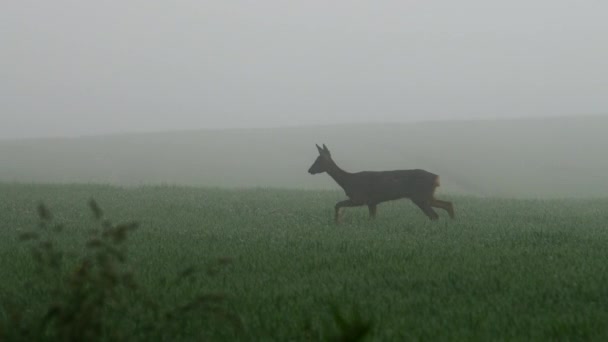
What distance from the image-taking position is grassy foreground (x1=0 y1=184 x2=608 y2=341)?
292 inches

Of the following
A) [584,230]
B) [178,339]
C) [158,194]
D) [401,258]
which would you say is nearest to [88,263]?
[178,339]

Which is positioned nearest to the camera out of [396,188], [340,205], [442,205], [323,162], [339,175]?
[340,205]

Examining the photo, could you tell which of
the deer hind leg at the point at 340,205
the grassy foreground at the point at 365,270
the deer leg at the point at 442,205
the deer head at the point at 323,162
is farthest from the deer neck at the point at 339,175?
the deer leg at the point at 442,205

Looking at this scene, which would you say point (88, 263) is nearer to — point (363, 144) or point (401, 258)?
point (401, 258)

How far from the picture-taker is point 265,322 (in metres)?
7.52

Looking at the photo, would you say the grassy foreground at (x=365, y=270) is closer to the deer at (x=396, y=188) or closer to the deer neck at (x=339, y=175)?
the deer at (x=396, y=188)

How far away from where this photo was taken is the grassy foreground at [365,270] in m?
7.41

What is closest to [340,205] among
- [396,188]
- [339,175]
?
[339,175]

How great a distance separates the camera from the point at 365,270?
10.4 m

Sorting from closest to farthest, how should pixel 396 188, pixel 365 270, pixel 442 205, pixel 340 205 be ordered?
1. pixel 365 270
2. pixel 340 205
3. pixel 396 188
4. pixel 442 205

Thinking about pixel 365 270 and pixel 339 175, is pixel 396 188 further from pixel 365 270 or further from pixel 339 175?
pixel 365 270

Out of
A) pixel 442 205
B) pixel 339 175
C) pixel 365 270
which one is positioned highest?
pixel 339 175

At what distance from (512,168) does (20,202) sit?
37103mm

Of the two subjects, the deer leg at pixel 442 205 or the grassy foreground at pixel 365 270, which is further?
the deer leg at pixel 442 205
